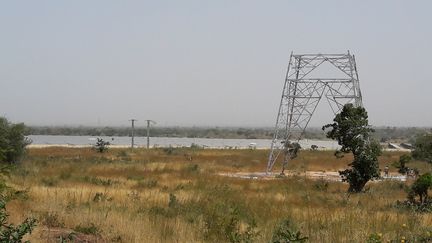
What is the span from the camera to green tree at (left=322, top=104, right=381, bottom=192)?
862 inches

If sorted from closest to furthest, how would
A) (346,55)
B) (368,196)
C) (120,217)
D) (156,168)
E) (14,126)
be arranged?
(120,217) < (368,196) < (346,55) < (156,168) < (14,126)

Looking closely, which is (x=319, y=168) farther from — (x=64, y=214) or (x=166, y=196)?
(x=64, y=214)

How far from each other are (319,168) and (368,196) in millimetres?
22200

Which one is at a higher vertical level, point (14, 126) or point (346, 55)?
point (346, 55)

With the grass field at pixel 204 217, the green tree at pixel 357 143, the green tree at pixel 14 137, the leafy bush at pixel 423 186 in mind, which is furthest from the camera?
the green tree at pixel 14 137

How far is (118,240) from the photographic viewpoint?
326 inches

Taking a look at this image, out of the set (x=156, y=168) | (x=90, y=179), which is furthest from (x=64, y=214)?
(x=156, y=168)

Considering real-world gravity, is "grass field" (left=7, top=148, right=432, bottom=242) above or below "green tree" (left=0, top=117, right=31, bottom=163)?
below

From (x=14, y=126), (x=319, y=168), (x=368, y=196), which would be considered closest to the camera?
(x=368, y=196)

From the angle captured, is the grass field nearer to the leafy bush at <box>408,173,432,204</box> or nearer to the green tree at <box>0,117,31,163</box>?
the leafy bush at <box>408,173,432,204</box>

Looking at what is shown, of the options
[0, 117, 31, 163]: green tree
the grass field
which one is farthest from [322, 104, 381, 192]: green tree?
[0, 117, 31, 163]: green tree

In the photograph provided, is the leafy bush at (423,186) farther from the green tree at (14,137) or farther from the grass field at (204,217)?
the green tree at (14,137)

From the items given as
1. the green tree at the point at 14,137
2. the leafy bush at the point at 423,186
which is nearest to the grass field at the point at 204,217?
the leafy bush at the point at 423,186

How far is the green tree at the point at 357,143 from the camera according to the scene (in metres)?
21.9
